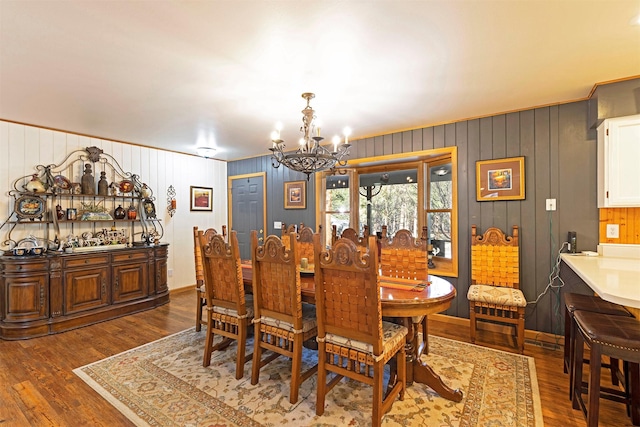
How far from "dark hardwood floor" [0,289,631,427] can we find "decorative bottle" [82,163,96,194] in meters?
1.74

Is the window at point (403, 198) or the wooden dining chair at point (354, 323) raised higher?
the window at point (403, 198)

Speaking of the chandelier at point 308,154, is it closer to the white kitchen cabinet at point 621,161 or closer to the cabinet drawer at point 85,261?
the white kitchen cabinet at point 621,161

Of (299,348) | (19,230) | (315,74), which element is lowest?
(299,348)

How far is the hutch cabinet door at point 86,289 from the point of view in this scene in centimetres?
359

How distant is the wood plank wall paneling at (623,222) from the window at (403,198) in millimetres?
1318

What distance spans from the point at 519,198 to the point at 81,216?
535cm

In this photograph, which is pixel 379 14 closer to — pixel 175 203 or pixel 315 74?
pixel 315 74

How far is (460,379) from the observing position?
2449 mm

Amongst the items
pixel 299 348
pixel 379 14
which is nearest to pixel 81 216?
pixel 299 348

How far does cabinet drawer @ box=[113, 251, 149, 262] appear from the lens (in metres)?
4.03

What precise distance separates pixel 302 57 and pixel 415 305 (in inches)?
73.4

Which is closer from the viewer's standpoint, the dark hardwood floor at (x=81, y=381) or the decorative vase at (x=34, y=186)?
Result: the dark hardwood floor at (x=81, y=381)

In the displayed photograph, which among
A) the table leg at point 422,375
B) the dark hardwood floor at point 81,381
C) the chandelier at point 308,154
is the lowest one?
the dark hardwood floor at point 81,381

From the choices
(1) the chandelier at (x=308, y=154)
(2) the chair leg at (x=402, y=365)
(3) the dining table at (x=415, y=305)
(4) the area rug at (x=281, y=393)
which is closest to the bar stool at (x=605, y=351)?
(4) the area rug at (x=281, y=393)
